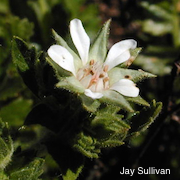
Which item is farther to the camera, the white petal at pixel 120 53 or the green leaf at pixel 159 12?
the green leaf at pixel 159 12

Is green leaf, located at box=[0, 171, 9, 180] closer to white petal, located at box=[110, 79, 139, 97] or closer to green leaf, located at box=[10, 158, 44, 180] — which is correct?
green leaf, located at box=[10, 158, 44, 180]

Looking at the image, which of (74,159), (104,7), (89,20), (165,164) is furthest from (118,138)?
(104,7)

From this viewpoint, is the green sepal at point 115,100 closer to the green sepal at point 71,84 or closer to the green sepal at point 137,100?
the green sepal at point 137,100

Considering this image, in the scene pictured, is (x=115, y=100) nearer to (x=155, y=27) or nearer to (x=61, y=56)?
(x=61, y=56)

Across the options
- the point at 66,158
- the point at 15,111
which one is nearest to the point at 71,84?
the point at 66,158

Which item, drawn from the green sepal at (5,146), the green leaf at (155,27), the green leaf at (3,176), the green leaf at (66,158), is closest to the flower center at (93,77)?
the green leaf at (66,158)

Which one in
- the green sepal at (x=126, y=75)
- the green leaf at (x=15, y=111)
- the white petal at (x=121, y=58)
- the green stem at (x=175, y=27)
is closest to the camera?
the green sepal at (x=126, y=75)
